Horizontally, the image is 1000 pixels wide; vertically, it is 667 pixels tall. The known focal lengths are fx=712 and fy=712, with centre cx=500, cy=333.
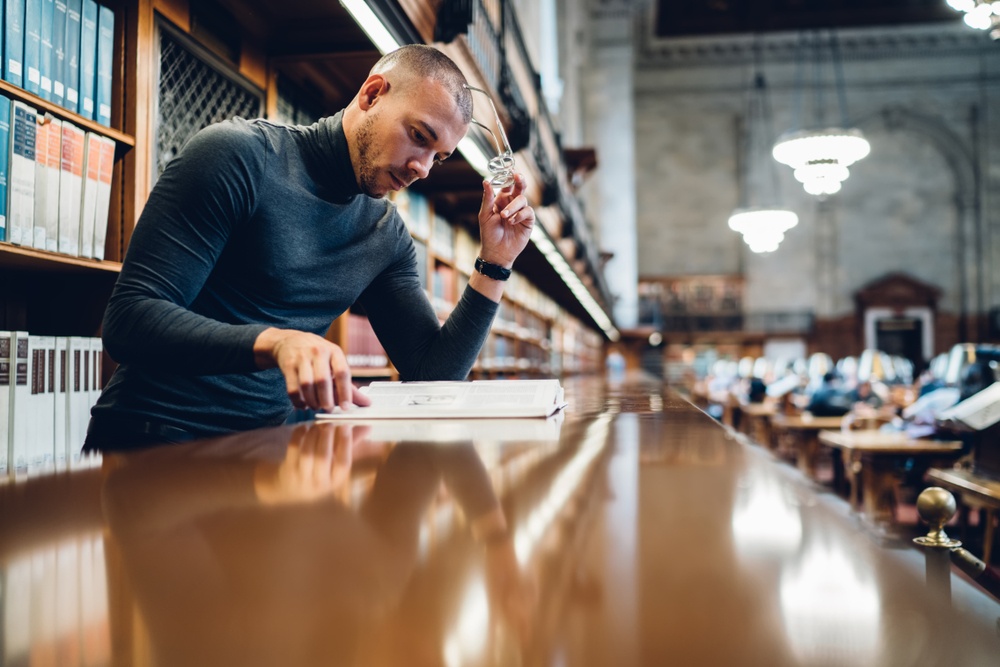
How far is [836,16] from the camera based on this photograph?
12.1 m

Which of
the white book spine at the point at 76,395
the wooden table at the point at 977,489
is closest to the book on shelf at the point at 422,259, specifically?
the white book spine at the point at 76,395

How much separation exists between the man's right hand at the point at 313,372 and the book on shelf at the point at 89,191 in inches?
47.9

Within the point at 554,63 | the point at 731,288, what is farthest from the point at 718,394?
the point at 731,288

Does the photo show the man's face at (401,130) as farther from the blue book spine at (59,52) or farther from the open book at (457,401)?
the blue book spine at (59,52)

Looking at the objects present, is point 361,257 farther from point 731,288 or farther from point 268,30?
point 731,288

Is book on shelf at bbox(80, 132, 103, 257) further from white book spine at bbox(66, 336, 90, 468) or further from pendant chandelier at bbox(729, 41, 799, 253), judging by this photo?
pendant chandelier at bbox(729, 41, 799, 253)

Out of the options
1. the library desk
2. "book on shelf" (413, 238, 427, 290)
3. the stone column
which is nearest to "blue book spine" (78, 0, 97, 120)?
the library desk

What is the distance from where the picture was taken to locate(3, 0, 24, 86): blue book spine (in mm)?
1637

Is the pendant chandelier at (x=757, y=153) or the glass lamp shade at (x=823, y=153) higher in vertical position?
the pendant chandelier at (x=757, y=153)

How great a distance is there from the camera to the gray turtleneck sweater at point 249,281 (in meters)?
1.02

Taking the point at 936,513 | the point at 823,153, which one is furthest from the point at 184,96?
the point at 823,153

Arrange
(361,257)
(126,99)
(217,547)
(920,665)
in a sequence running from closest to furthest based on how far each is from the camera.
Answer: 1. (920,665)
2. (217,547)
3. (361,257)
4. (126,99)

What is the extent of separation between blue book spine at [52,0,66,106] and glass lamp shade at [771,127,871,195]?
30.5ft

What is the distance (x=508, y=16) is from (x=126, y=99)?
2973mm
